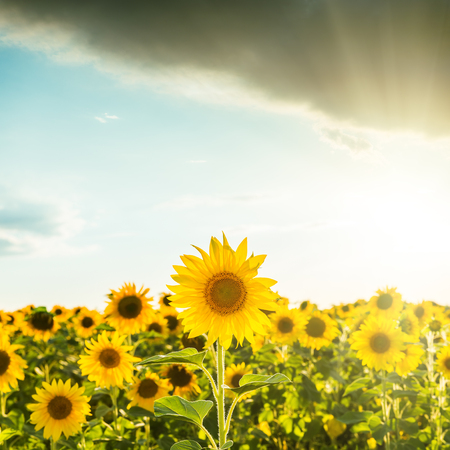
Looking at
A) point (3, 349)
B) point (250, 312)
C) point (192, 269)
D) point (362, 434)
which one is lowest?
point (362, 434)

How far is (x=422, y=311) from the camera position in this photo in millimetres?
9258

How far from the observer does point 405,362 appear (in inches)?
233

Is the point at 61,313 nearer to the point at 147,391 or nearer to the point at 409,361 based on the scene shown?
the point at 147,391

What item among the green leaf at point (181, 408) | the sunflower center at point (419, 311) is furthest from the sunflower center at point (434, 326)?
Result: the green leaf at point (181, 408)

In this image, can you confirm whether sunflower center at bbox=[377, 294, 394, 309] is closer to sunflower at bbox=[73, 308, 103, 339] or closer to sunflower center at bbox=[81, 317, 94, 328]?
sunflower at bbox=[73, 308, 103, 339]

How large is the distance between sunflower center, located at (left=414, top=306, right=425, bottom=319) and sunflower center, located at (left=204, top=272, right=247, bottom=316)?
750 centimetres

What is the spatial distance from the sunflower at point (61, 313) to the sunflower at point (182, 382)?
5816 mm

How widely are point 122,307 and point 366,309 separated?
4418 mm

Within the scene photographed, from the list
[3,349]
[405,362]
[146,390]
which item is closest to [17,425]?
[3,349]

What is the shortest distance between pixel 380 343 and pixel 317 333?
1.39 meters

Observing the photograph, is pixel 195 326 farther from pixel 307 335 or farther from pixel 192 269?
pixel 307 335

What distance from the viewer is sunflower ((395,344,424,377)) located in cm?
582

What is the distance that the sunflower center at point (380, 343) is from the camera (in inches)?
221

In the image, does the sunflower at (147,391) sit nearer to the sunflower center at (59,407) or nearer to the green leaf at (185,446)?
the sunflower center at (59,407)
